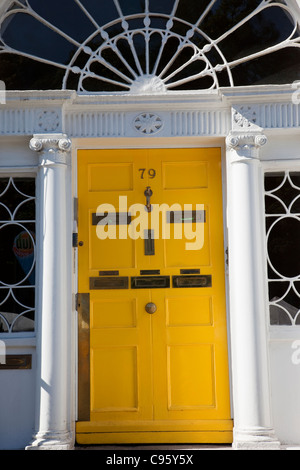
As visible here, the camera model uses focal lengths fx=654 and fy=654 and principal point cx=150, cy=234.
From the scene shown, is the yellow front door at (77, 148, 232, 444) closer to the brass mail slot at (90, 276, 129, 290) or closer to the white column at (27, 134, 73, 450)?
the brass mail slot at (90, 276, 129, 290)

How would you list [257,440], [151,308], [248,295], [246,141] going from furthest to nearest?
[151,308] → [246,141] → [248,295] → [257,440]

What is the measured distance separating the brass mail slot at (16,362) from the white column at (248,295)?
70.4 inches

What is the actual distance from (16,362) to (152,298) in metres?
1.32

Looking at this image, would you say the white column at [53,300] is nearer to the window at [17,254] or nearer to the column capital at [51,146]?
→ the column capital at [51,146]

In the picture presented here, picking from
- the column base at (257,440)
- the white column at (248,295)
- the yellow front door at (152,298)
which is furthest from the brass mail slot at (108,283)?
the column base at (257,440)

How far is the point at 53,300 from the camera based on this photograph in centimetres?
554

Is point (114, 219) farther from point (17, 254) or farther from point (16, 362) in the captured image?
point (16, 362)

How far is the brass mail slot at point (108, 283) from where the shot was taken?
5895 mm

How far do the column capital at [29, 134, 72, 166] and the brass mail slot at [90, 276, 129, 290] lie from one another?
110 cm

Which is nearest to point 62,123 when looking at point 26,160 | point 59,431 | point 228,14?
point 26,160

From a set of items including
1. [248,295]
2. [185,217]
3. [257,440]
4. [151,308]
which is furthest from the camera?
[185,217]

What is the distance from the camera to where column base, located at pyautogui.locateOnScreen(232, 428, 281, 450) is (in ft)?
17.5

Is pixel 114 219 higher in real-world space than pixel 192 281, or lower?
higher

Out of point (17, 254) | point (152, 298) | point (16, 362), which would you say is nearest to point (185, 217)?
point (152, 298)
